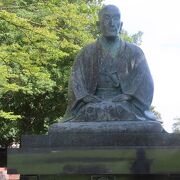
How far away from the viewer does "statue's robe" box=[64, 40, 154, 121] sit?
23.0 feet

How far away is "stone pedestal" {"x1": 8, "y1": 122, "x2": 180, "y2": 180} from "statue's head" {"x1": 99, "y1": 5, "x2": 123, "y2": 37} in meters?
1.35

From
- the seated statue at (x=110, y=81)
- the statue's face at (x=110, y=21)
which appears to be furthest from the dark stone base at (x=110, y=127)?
the statue's face at (x=110, y=21)

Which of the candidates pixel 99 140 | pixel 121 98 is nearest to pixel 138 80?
pixel 121 98

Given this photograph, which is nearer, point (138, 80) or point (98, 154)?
point (98, 154)

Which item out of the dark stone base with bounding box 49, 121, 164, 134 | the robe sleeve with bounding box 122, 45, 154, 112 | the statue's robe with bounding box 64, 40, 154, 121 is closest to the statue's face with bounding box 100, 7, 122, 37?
the statue's robe with bounding box 64, 40, 154, 121

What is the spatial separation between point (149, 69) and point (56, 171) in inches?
76.7

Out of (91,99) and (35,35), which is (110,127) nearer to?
(91,99)

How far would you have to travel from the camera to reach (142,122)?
664cm

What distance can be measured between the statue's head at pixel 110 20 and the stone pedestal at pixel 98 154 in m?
1.35

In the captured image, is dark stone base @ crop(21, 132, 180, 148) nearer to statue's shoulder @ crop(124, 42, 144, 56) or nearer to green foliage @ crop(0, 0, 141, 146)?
statue's shoulder @ crop(124, 42, 144, 56)

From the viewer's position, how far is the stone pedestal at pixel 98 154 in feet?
20.3

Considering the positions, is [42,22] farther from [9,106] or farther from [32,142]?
[9,106]

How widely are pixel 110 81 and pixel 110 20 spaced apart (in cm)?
81

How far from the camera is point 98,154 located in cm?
623
